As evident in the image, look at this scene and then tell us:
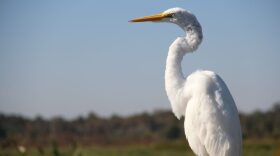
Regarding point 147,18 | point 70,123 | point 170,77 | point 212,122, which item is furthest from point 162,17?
point 70,123

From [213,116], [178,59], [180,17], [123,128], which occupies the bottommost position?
[123,128]

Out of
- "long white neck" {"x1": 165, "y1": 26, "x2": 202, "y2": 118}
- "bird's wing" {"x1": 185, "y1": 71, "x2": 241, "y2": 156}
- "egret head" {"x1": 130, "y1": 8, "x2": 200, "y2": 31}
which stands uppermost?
"egret head" {"x1": 130, "y1": 8, "x2": 200, "y2": 31}

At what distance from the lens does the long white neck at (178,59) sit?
6012mm

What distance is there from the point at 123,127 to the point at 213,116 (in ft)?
91.3

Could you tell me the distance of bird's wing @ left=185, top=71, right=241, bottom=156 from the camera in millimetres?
5898

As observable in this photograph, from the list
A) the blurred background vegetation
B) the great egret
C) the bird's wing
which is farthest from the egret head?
the blurred background vegetation

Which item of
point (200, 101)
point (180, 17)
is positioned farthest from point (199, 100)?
point (180, 17)

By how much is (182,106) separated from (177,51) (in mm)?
609

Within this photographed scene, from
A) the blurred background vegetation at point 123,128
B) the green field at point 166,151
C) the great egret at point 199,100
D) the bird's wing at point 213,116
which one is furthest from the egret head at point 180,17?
the blurred background vegetation at point 123,128

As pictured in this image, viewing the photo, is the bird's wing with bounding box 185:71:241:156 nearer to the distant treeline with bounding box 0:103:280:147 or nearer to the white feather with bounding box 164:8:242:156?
the white feather with bounding box 164:8:242:156

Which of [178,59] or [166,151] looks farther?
[166,151]

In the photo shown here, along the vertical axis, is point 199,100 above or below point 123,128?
above

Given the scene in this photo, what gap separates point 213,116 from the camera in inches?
233

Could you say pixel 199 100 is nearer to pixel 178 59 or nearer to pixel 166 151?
pixel 178 59
